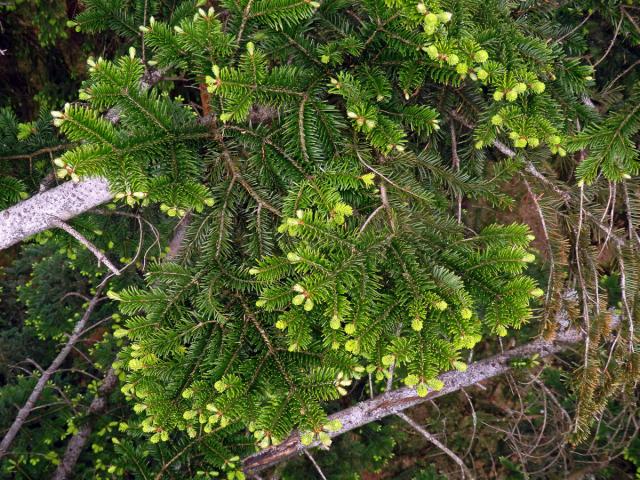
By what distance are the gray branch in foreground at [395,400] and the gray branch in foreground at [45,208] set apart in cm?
263

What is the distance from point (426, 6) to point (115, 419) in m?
5.96

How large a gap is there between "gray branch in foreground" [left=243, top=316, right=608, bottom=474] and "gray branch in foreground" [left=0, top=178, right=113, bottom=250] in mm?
2630

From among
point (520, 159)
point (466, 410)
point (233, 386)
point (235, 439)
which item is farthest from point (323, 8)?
point (466, 410)

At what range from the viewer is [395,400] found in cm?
427

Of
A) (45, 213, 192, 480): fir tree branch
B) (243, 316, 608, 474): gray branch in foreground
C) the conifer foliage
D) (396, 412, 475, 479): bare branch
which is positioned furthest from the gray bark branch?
the conifer foliage

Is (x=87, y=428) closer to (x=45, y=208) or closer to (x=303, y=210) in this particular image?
(x=45, y=208)

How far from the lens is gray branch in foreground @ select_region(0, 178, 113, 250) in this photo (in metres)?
2.53

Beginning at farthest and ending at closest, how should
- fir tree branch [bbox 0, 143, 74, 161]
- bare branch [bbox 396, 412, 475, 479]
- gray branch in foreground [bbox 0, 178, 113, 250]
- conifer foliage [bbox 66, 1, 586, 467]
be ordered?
bare branch [bbox 396, 412, 475, 479]
fir tree branch [bbox 0, 143, 74, 161]
gray branch in foreground [bbox 0, 178, 113, 250]
conifer foliage [bbox 66, 1, 586, 467]

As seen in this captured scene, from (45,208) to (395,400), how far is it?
344 centimetres

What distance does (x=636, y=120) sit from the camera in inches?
75.0

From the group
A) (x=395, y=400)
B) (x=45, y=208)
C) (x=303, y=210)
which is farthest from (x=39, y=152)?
(x=395, y=400)

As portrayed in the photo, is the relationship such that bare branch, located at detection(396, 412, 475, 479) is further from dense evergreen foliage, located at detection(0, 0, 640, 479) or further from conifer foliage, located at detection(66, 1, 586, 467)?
conifer foliage, located at detection(66, 1, 586, 467)

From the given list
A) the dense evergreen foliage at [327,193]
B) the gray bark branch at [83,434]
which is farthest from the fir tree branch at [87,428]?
the dense evergreen foliage at [327,193]

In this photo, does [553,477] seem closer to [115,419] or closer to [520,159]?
[520,159]
